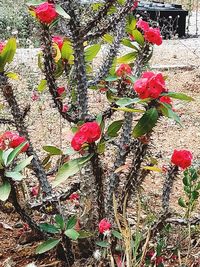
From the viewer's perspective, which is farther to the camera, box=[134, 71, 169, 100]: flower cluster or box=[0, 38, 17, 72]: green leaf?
box=[0, 38, 17, 72]: green leaf

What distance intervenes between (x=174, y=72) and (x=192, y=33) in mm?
4775

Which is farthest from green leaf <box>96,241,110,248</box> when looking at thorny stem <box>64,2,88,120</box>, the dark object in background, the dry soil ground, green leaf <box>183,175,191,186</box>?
the dark object in background

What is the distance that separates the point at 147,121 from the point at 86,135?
214 mm

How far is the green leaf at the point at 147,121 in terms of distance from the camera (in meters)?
1.73

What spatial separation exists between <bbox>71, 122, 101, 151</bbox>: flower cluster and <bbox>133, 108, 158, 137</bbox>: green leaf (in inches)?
5.3

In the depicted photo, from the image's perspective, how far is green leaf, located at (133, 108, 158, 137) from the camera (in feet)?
5.68

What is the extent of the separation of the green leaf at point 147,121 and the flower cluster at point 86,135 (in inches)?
5.3

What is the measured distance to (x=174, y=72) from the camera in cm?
653

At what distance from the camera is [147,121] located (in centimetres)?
174

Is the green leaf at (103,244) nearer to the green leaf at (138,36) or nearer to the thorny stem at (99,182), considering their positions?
the thorny stem at (99,182)

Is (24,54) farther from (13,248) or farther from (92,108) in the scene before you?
(13,248)

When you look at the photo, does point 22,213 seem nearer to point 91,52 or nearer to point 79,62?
point 79,62

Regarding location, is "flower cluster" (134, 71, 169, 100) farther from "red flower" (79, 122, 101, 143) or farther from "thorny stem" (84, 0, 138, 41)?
"thorny stem" (84, 0, 138, 41)

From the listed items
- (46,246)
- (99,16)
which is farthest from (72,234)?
(99,16)
